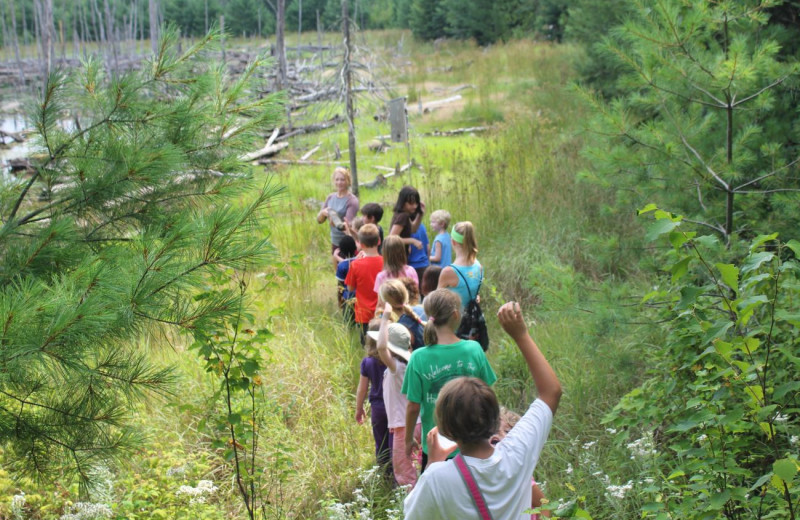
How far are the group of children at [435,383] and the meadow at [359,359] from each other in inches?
11.4

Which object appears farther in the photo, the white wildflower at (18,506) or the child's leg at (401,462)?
the child's leg at (401,462)

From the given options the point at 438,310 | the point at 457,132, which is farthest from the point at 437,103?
the point at 438,310

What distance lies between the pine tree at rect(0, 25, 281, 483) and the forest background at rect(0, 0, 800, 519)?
0.4 inches

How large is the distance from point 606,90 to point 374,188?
476cm

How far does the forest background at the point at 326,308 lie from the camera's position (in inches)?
96.9

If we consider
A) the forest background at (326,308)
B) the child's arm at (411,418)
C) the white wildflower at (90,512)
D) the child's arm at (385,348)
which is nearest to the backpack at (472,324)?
the forest background at (326,308)

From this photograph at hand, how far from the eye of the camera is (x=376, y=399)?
177 inches

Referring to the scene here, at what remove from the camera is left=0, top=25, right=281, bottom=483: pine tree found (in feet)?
7.39

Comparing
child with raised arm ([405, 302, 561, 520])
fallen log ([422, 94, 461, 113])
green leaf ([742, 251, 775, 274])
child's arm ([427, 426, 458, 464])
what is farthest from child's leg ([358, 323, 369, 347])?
fallen log ([422, 94, 461, 113])

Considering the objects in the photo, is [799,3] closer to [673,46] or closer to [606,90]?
[673,46]

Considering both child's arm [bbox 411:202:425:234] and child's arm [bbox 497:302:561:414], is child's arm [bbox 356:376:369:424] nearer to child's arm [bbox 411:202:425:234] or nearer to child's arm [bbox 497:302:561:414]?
child's arm [bbox 497:302:561:414]

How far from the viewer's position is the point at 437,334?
141 inches

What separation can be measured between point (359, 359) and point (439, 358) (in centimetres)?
271

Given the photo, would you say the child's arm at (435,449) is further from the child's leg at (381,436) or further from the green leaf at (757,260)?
the child's leg at (381,436)
